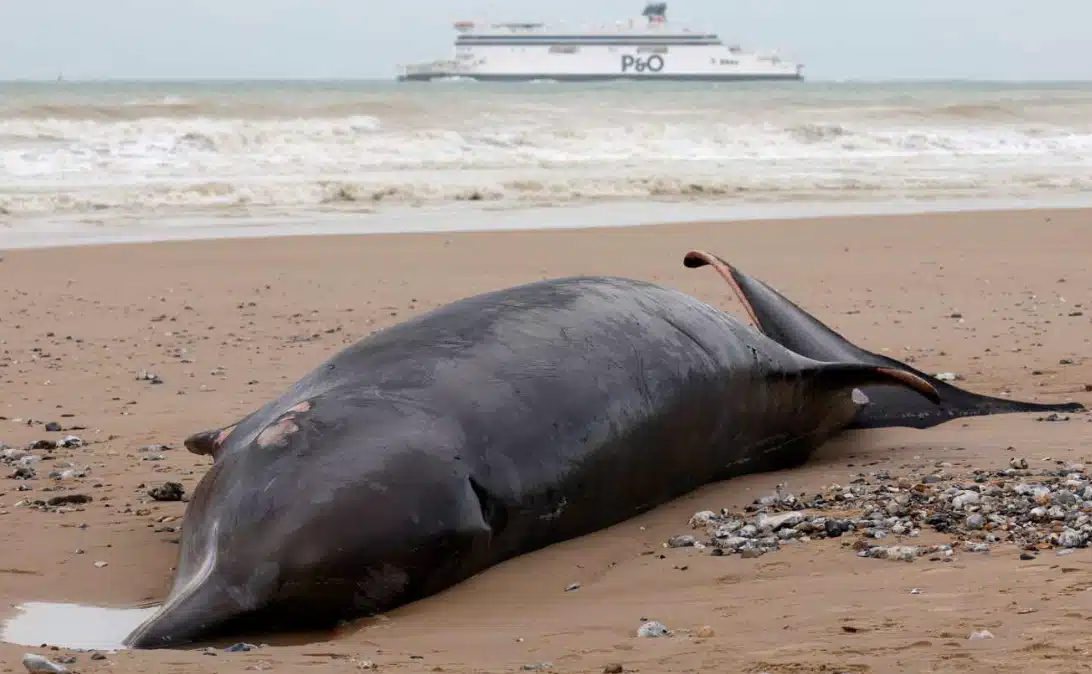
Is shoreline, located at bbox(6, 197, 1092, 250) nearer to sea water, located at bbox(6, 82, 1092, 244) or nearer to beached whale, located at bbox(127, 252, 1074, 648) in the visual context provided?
sea water, located at bbox(6, 82, 1092, 244)

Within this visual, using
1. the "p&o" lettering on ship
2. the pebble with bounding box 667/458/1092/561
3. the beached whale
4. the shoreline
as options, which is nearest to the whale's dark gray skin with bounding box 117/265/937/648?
the beached whale

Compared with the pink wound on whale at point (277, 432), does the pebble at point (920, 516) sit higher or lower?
lower

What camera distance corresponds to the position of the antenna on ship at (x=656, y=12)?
11044cm

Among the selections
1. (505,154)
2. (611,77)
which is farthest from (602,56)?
(505,154)

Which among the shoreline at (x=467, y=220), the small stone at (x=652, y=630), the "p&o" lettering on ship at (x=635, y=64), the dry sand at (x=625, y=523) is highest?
the small stone at (x=652, y=630)

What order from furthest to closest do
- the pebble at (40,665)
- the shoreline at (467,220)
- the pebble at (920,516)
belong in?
1. the shoreline at (467,220)
2. the pebble at (920,516)
3. the pebble at (40,665)

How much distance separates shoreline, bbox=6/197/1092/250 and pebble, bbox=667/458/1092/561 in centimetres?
1195

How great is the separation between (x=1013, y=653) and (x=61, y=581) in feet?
8.72

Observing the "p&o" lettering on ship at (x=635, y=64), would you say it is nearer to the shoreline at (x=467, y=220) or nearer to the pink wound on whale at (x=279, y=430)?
the shoreline at (x=467, y=220)

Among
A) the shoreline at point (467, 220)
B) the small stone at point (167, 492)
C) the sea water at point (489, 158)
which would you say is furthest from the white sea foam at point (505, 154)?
the small stone at point (167, 492)

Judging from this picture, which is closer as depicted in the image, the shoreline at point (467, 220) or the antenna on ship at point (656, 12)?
the shoreline at point (467, 220)

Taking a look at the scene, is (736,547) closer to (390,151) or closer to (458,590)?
(458,590)

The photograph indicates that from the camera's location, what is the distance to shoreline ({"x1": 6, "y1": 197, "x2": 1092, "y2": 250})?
659 inches

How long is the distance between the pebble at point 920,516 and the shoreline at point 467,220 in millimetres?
11952
